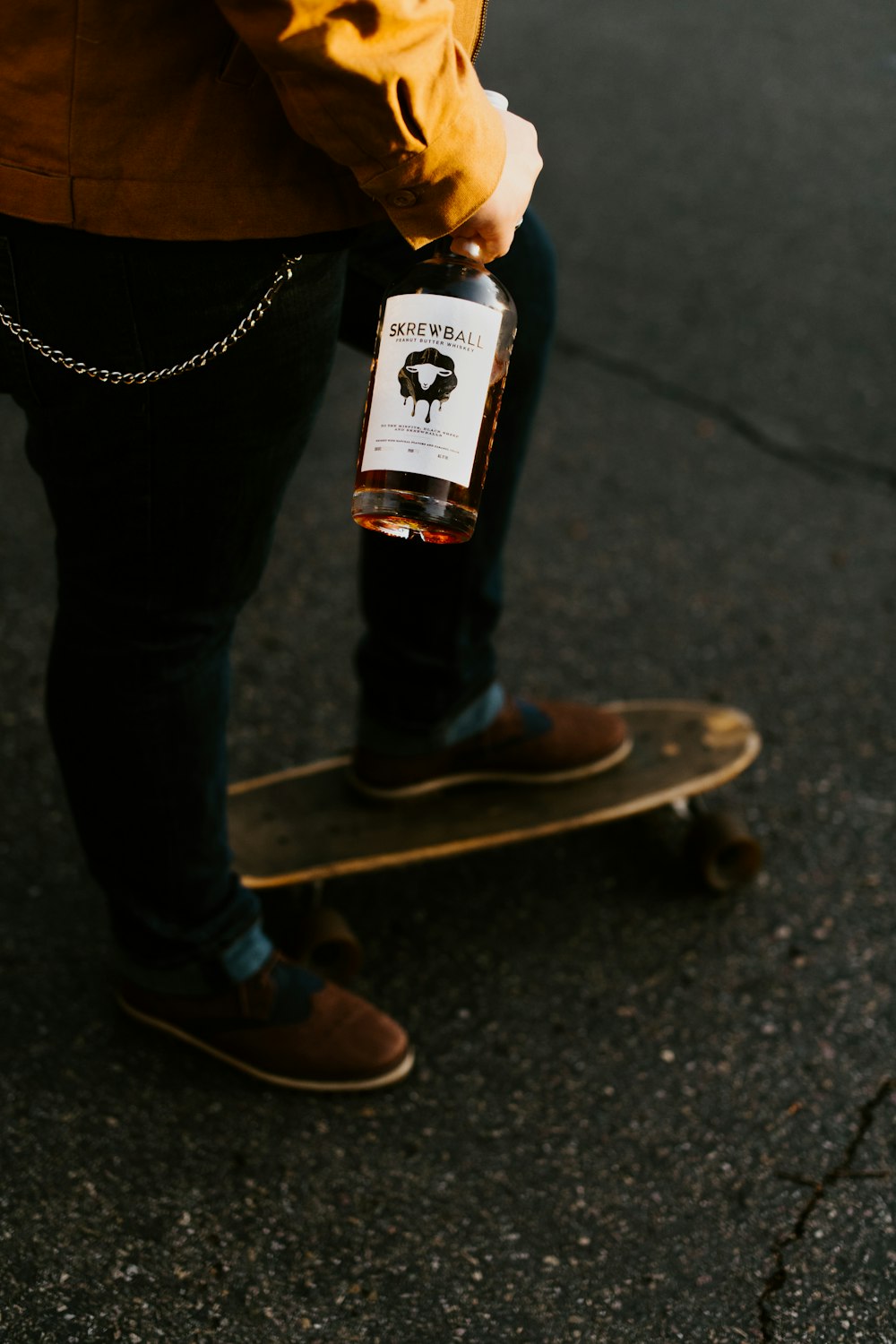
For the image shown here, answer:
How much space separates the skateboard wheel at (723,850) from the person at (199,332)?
0.62 meters

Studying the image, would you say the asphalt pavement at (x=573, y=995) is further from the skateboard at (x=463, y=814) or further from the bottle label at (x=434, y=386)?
the bottle label at (x=434, y=386)

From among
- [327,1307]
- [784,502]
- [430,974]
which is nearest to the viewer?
[327,1307]

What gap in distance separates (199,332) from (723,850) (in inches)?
51.8

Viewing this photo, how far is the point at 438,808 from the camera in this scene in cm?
218

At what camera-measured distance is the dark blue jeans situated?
1238 millimetres

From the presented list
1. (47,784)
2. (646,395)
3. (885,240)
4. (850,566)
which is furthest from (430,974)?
(885,240)

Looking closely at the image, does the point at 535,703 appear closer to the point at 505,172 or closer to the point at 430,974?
the point at 430,974

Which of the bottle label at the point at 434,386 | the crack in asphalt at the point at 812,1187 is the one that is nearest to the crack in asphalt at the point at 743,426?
the crack in asphalt at the point at 812,1187

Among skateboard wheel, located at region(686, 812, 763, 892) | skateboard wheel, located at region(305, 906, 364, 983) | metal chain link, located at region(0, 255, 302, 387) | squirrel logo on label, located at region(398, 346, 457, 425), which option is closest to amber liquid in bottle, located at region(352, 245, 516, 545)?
squirrel logo on label, located at region(398, 346, 457, 425)

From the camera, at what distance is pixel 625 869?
7.43 ft

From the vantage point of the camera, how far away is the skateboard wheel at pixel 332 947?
1.98 m

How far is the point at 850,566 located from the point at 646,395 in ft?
2.96

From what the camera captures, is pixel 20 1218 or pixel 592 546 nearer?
pixel 20 1218

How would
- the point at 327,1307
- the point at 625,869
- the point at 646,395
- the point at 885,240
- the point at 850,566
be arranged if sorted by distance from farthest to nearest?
the point at 885,240, the point at 646,395, the point at 850,566, the point at 625,869, the point at 327,1307
